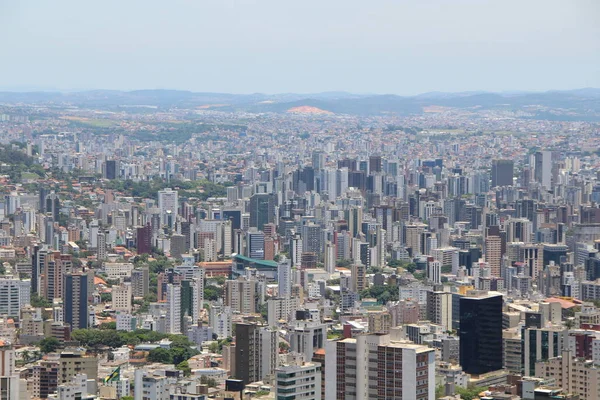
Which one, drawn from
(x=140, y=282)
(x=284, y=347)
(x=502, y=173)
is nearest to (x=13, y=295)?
(x=140, y=282)

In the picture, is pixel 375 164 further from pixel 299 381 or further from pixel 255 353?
pixel 299 381

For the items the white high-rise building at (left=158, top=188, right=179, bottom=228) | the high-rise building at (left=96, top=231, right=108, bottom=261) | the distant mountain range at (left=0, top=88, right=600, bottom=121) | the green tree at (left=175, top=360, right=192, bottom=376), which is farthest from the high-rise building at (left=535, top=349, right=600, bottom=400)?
the distant mountain range at (left=0, top=88, right=600, bottom=121)

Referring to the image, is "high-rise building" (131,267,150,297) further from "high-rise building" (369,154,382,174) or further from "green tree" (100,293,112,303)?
"high-rise building" (369,154,382,174)

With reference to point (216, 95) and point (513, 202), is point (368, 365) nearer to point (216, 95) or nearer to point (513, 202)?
point (513, 202)

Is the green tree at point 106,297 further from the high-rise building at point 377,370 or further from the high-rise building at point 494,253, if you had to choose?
the high-rise building at point 377,370

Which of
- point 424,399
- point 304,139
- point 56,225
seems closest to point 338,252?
point 56,225

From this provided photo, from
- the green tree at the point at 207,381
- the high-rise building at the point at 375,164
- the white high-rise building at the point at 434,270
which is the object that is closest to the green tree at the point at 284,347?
the green tree at the point at 207,381
